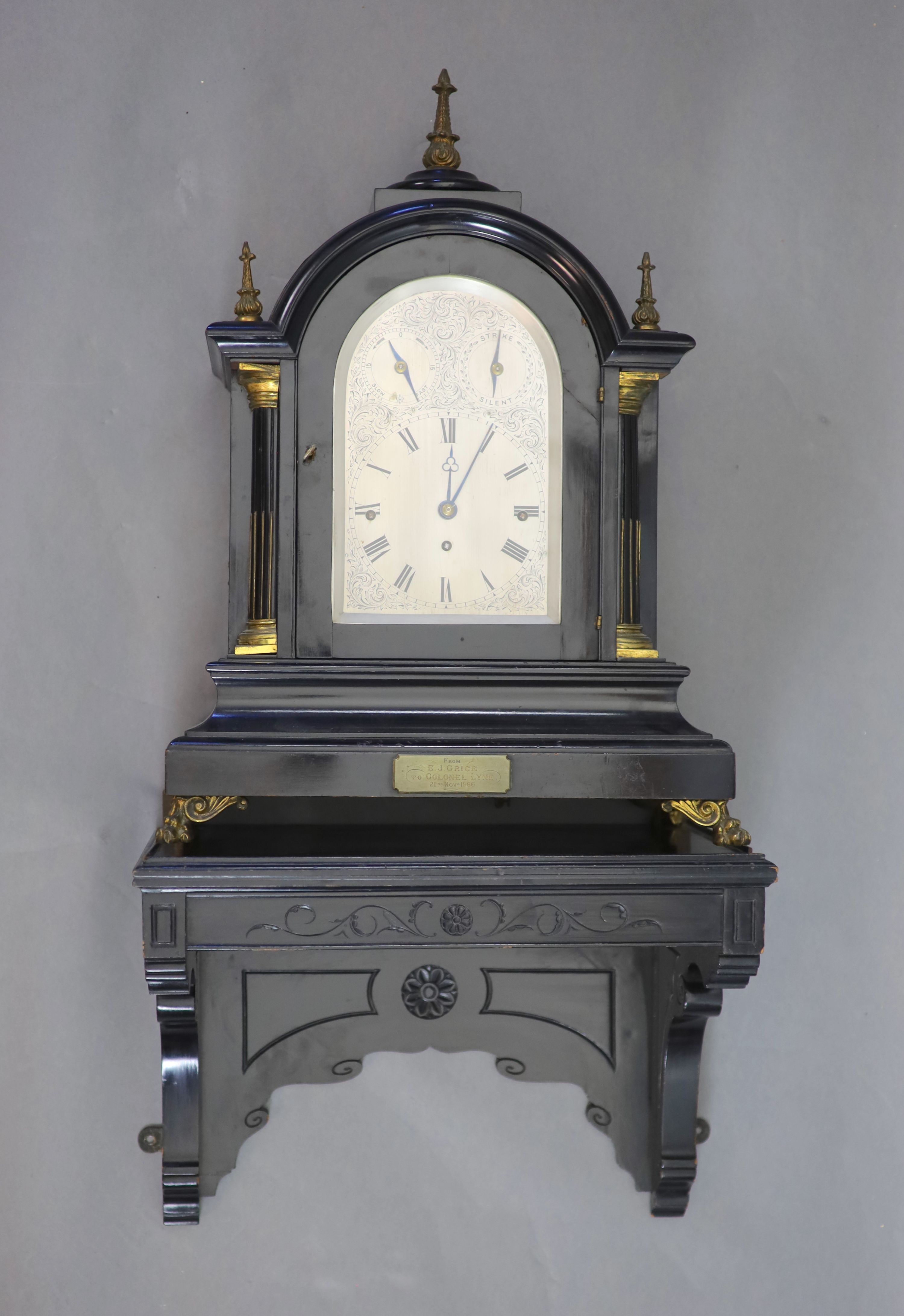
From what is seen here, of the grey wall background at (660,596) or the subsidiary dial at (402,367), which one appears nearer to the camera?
the subsidiary dial at (402,367)

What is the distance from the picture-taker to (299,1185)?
4.46ft

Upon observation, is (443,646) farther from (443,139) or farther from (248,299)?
(443,139)

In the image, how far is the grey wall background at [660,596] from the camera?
4.44 ft

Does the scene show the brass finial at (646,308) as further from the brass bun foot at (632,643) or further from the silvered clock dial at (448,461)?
the brass bun foot at (632,643)

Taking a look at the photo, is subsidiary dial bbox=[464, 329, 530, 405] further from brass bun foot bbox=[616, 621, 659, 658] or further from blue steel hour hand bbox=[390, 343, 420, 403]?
brass bun foot bbox=[616, 621, 659, 658]

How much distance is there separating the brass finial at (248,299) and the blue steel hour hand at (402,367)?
6.3 inches

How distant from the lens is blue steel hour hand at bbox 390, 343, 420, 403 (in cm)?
119

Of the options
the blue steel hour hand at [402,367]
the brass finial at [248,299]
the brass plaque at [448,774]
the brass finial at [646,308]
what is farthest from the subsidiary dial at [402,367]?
the brass plaque at [448,774]

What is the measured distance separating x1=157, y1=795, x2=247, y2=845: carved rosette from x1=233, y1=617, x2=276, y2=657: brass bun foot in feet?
0.54

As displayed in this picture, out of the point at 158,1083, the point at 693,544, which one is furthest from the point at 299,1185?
the point at 693,544

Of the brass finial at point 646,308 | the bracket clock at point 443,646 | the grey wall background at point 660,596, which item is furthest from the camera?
the grey wall background at point 660,596

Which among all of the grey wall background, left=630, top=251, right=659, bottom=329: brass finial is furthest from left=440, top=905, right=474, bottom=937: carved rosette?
left=630, top=251, right=659, bottom=329: brass finial

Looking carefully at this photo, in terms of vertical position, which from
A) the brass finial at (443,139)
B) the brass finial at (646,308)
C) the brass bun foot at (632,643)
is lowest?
the brass bun foot at (632,643)

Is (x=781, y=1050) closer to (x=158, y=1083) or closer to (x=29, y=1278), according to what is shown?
(x=158, y=1083)
